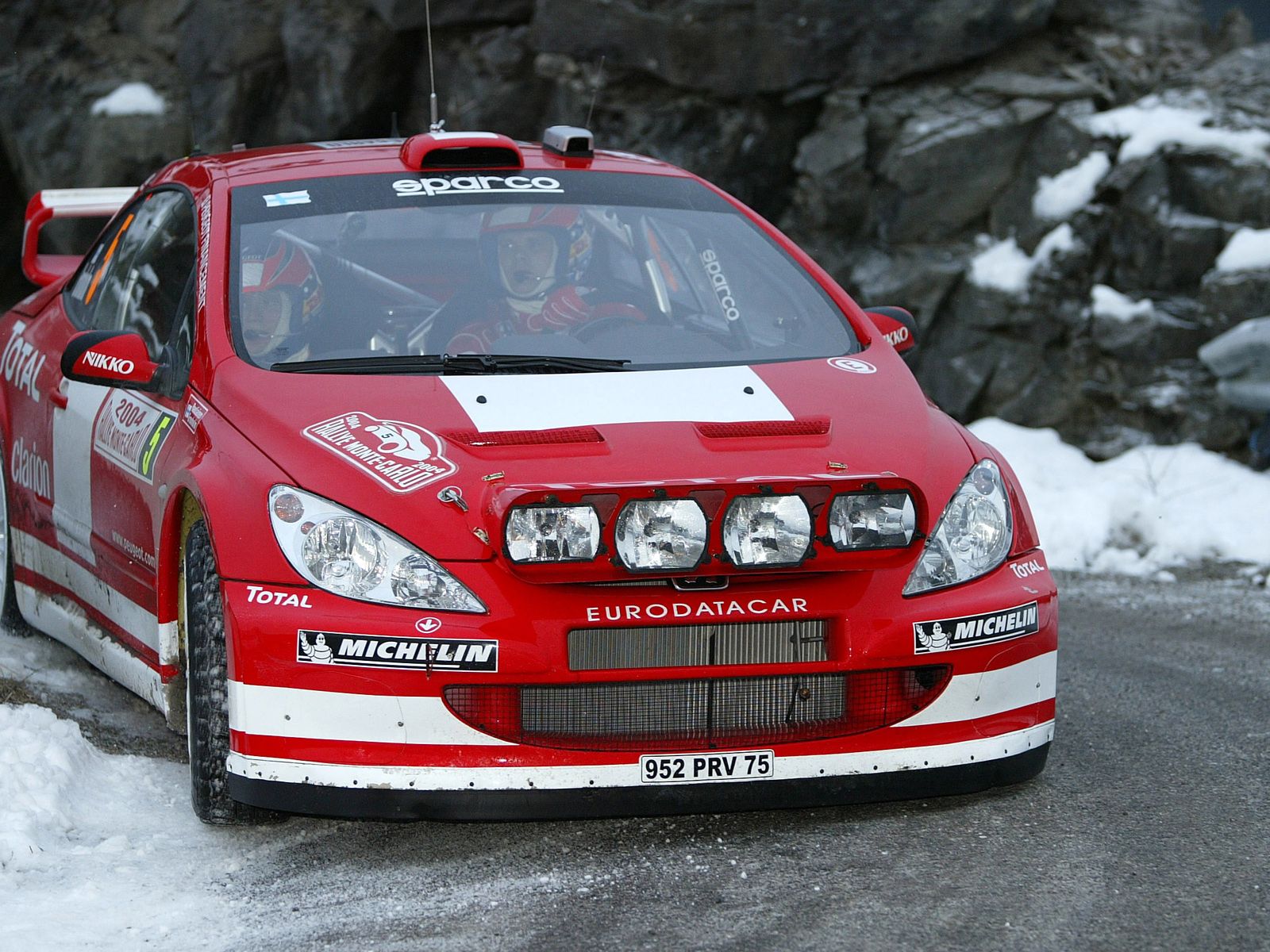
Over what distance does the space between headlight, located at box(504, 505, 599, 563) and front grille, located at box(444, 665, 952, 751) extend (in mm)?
275

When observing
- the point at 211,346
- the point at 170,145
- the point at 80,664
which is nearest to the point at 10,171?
the point at 170,145

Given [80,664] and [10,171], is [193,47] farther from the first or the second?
[80,664]

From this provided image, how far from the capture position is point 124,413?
4523mm

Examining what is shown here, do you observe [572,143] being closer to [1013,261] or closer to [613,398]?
[613,398]

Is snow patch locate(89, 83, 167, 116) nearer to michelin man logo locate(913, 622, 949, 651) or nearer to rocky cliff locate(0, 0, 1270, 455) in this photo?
rocky cliff locate(0, 0, 1270, 455)

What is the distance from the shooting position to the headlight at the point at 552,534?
3.30 metres

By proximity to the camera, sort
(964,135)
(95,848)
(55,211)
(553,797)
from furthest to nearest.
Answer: (964,135) < (55,211) < (95,848) < (553,797)

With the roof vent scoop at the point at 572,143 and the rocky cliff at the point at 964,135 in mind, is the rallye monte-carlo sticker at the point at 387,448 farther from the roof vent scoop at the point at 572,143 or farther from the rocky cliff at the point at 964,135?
the rocky cliff at the point at 964,135

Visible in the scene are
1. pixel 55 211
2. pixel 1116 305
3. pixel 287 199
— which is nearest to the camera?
pixel 287 199

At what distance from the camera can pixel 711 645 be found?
3422 mm

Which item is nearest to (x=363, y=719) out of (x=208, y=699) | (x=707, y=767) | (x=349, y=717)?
(x=349, y=717)

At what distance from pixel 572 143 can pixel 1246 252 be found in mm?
6092

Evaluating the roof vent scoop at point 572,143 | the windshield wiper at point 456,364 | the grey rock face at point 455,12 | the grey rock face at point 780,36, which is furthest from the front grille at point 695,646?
the grey rock face at point 455,12

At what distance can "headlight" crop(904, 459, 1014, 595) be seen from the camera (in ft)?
11.8
